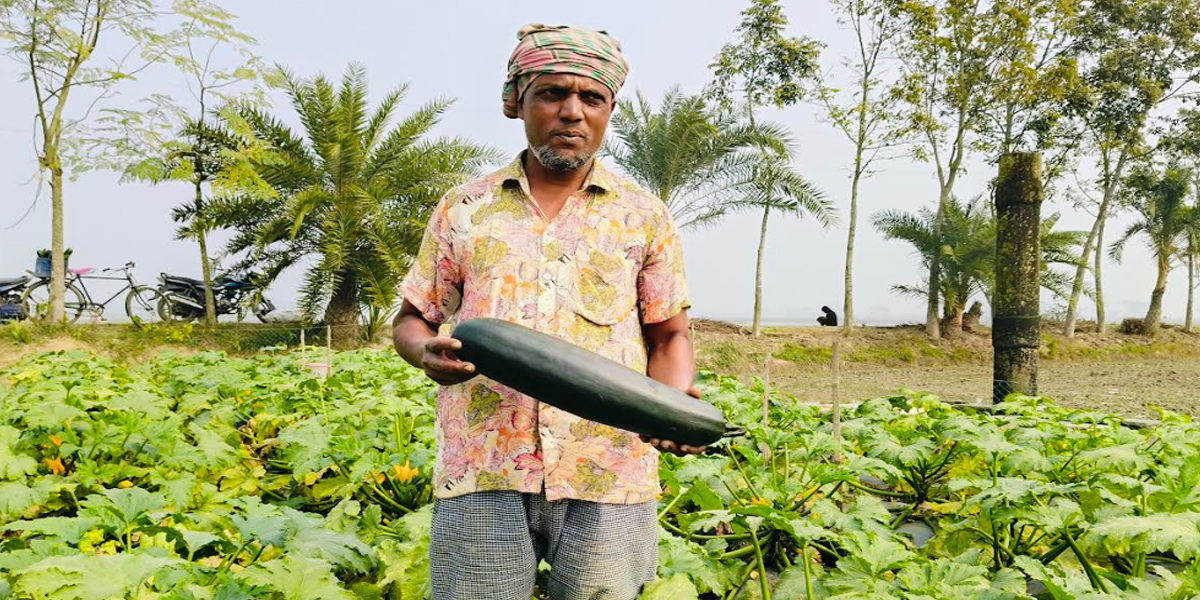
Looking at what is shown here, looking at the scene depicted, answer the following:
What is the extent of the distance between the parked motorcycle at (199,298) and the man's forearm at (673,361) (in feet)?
54.8

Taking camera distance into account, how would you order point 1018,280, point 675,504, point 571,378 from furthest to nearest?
1. point 1018,280
2. point 675,504
3. point 571,378

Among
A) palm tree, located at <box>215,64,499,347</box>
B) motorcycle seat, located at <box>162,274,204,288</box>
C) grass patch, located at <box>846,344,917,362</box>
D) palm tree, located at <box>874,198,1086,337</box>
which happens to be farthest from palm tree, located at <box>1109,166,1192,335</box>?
motorcycle seat, located at <box>162,274,204,288</box>

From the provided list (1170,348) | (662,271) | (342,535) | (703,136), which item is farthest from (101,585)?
(1170,348)

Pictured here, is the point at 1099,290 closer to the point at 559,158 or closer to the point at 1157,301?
the point at 1157,301

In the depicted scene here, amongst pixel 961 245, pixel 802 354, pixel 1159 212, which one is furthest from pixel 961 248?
pixel 1159 212

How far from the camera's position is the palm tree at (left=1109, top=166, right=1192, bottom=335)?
28.2 m

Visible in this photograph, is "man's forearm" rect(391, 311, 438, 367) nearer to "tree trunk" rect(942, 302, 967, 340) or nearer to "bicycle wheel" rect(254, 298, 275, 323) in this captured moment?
"bicycle wheel" rect(254, 298, 275, 323)

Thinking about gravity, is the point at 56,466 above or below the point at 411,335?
below

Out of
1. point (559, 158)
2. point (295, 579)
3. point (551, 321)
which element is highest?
point (559, 158)

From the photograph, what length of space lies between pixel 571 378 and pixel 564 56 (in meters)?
0.74

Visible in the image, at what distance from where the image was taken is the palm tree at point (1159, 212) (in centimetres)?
2820

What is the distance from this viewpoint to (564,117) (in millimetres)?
1953

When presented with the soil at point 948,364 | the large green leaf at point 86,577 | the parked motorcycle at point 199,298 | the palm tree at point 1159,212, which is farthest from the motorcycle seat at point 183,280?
the palm tree at point 1159,212

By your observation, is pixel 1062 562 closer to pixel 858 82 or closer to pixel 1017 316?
pixel 1017 316
